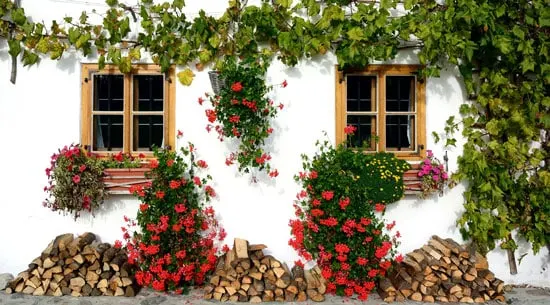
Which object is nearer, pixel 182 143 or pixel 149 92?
pixel 182 143

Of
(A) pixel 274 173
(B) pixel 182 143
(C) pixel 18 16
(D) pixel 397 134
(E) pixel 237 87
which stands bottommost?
(A) pixel 274 173

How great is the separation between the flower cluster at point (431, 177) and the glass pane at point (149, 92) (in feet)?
10.0

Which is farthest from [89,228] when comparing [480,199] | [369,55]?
[480,199]

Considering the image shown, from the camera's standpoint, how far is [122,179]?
4840 mm

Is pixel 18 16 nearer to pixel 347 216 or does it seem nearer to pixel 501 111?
pixel 347 216

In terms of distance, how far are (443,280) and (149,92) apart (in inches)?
150

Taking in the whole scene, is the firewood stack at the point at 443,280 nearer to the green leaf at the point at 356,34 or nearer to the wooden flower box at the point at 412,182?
the wooden flower box at the point at 412,182

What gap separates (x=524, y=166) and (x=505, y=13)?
171cm

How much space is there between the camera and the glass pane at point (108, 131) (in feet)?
16.7

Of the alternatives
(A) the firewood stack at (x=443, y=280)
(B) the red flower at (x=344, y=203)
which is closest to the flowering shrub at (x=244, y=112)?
(B) the red flower at (x=344, y=203)

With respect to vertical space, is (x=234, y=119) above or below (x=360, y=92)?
below

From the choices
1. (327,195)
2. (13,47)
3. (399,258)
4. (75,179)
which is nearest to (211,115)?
(327,195)

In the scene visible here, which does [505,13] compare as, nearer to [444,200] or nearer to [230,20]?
[444,200]

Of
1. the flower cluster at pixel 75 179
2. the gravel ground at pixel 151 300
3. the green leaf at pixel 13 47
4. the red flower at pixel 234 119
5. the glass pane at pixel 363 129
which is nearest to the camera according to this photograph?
the gravel ground at pixel 151 300
